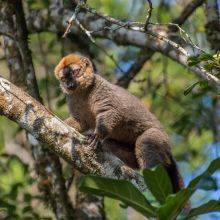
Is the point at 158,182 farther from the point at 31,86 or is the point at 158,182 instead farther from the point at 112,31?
the point at 112,31

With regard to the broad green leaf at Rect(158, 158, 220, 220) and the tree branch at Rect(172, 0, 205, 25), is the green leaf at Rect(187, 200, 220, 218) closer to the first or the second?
the broad green leaf at Rect(158, 158, 220, 220)

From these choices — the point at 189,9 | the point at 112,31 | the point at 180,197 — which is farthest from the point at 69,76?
the point at 180,197

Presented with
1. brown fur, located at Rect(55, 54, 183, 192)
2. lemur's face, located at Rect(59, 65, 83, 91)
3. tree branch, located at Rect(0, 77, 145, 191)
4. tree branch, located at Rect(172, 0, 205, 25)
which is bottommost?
tree branch, located at Rect(0, 77, 145, 191)

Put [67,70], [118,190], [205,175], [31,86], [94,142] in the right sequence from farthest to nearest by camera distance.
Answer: [67,70], [31,86], [94,142], [118,190], [205,175]

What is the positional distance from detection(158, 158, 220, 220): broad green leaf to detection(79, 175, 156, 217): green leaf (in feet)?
0.27

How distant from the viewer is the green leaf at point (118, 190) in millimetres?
2646

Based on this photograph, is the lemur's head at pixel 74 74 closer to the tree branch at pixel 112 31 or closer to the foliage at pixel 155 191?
the tree branch at pixel 112 31

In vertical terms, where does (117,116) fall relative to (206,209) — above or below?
above

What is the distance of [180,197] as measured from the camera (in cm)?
259

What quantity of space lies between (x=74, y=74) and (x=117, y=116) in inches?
30.5

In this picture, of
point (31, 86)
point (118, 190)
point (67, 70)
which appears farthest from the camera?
point (67, 70)

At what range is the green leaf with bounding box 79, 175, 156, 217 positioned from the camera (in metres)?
2.65

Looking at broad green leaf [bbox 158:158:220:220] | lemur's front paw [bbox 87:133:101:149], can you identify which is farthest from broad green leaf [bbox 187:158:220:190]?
lemur's front paw [bbox 87:133:101:149]

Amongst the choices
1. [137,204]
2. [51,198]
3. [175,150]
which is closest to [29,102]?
[137,204]
